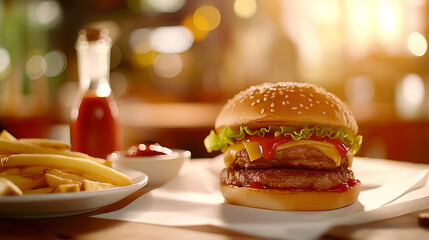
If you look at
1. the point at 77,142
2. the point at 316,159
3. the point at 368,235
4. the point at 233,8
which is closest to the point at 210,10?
the point at 233,8

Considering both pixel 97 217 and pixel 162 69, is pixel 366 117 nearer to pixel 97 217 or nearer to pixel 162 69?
pixel 162 69

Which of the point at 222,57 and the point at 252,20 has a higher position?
the point at 252,20

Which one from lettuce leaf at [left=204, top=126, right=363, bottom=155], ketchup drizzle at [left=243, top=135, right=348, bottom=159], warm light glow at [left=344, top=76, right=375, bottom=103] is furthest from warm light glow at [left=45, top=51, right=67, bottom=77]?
ketchup drizzle at [left=243, top=135, right=348, bottom=159]

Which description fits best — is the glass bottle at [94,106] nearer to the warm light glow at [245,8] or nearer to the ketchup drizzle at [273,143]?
the ketchup drizzle at [273,143]

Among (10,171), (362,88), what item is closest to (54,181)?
(10,171)

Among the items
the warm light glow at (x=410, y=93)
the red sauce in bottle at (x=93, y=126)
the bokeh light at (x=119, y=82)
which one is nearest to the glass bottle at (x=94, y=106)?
the red sauce in bottle at (x=93, y=126)

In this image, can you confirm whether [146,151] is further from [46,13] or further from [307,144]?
[46,13]

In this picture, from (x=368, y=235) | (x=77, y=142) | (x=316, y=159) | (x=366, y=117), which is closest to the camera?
(x=368, y=235)
